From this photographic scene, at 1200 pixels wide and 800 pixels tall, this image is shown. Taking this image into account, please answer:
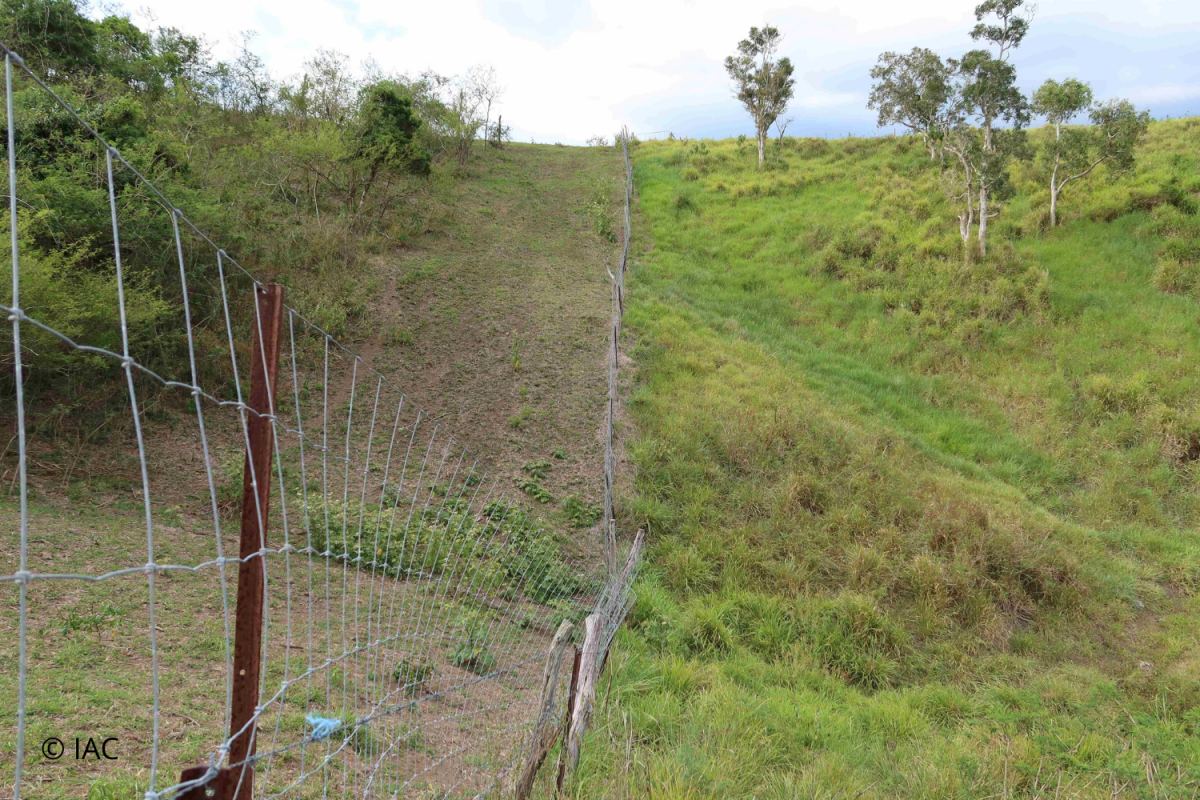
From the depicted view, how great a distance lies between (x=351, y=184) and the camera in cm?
1352

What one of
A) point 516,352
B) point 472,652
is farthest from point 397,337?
point 472,652

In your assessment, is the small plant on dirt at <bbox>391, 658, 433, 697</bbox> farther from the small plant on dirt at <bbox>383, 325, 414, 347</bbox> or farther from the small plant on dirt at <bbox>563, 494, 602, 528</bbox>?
the small plant on dirt at <bbox>383, 325, 414, 347</bbox>

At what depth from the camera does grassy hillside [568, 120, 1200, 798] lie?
178 inches

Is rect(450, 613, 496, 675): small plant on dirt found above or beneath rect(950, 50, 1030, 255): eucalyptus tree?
beneath

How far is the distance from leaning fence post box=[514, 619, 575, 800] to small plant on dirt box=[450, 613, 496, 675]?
4.76 feet

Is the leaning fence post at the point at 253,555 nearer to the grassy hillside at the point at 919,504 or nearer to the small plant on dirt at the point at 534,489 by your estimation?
the grassy hillside at the point at 919,504

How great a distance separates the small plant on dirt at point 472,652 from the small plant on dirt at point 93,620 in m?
2.11

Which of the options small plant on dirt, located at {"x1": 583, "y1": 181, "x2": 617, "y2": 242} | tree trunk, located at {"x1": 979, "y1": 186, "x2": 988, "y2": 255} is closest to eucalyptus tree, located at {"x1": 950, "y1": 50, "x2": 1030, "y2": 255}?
tree trunk, located at {"x1": 979, "y1": 186, "x2": 988, "y2": 255}

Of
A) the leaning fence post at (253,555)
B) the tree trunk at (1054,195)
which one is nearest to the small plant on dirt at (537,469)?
the leaning fence post at (253,555)

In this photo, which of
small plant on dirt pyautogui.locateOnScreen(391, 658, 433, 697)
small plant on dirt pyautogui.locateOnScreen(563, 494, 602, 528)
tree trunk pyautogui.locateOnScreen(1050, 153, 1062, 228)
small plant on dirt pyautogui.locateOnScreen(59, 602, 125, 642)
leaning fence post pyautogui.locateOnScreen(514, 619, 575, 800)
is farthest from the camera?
tree trunk pyautogui.locateOnScreen(1050, 153, 1062, 228)

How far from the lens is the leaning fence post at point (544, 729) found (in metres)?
3.03

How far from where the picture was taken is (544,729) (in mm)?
3225

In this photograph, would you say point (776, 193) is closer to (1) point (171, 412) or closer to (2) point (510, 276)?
(2) point (510, 276)

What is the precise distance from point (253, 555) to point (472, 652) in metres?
3.28
